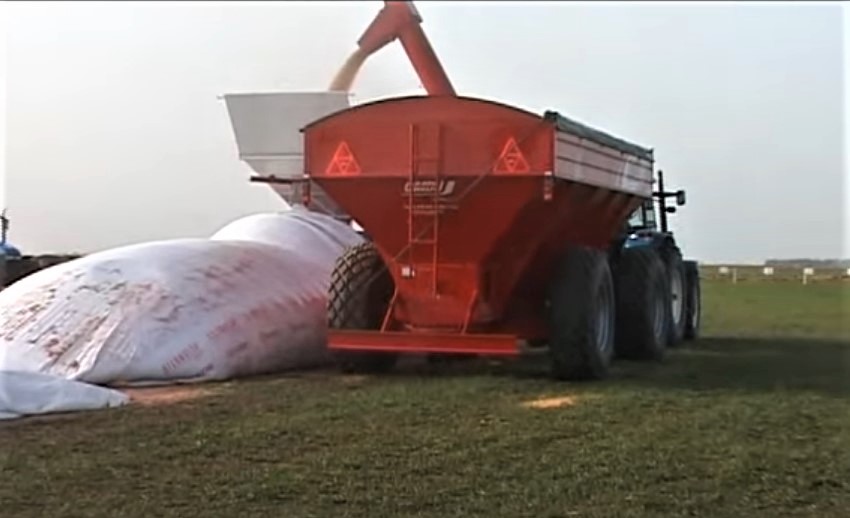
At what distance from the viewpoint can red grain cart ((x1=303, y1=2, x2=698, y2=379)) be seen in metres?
9.82

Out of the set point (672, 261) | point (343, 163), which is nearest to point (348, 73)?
point (343, 163)

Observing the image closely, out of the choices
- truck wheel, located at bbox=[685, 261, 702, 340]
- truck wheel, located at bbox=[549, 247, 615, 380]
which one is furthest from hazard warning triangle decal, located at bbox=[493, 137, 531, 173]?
truck wheel, located at bbox=[685, 261, 702, 340]

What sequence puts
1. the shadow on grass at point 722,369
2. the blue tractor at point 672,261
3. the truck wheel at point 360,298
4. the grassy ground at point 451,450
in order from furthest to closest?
the blue tractor at point 672,261, the truck wheel at point 360,298, the shadow on grass at point 722,369, the grassy ground at point 451,450

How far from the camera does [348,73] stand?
9.24 m

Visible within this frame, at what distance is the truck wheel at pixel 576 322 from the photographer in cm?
1016

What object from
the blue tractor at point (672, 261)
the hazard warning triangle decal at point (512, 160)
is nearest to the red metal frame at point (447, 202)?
the hazard warning triangle decal at point (512, 160)

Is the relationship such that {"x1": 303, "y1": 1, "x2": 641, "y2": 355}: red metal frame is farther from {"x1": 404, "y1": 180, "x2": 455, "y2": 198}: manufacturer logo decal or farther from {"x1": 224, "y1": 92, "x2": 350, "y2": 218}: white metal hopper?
{"x1": 224, "y1": 92, "x2": 350, "y2": 218}: white metal hopper

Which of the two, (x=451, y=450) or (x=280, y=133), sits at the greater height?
(x=280, y=133)

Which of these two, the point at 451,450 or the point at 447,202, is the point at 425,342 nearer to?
the point at 447,202

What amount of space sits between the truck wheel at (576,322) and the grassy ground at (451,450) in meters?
0.18

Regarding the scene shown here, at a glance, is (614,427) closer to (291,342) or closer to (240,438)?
(240,438)

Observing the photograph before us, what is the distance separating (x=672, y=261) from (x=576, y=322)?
601 centimetres

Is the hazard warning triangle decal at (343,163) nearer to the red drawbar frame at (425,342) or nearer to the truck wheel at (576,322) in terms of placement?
the red drawbar frame at (425,342)

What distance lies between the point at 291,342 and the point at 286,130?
3.17 meters
